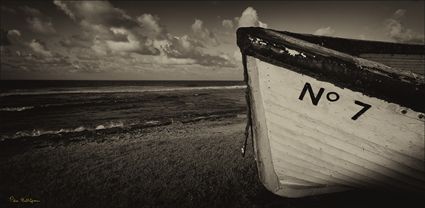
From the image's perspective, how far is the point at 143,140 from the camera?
7328mm

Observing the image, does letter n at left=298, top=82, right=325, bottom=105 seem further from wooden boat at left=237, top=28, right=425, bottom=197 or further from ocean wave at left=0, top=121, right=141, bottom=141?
ocean wave at left=0, top=121, right=141, bottom=141

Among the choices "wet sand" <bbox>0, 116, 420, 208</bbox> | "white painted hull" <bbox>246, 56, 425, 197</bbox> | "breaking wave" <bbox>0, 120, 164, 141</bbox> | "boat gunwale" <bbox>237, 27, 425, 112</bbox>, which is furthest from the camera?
"breaking wave" <bbox>0, 120, 164, 141</bbox>

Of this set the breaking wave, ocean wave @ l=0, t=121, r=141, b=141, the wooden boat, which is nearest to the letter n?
the wooden boat

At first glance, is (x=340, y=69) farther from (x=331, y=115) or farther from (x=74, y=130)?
(x=74, y=130)

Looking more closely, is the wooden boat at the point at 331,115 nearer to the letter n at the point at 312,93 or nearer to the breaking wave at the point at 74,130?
the letter n at the point at 312,93

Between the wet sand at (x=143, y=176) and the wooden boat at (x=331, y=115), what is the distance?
2.79ft

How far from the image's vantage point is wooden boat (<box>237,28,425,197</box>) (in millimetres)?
2312

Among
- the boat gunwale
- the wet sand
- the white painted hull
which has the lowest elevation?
the wet sand

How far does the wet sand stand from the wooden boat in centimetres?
85

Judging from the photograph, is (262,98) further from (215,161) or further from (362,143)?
(215,161)

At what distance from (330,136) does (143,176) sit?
323 centimetres

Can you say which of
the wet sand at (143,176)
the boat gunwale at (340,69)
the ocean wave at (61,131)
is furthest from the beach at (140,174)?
the boat gunwale at (340,69)

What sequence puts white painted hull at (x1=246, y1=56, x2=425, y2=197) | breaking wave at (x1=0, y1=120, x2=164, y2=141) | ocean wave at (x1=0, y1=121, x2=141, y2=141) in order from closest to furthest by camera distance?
1. white painted hull at (x1=246, y1=56, x2=425, y2=197)
2. ocean wave at (x1=0, y1=121, x2=141, y2=141)
3. breaking wave at (x1=0, y1=120, x2=164, y2=141)

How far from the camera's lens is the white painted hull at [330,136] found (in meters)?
2.45
